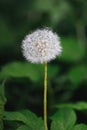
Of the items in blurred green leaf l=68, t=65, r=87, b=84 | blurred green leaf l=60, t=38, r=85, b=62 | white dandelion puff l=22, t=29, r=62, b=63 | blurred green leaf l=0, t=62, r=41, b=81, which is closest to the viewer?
Result: white dandelion puff l=22, t=29, r=62, b=63

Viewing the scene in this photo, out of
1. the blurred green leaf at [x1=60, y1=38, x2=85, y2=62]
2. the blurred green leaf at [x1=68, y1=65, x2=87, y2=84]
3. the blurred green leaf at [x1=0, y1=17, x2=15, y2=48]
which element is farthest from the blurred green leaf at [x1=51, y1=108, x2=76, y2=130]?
the blurred green leaf at [x1=0, y1=17, x2=15, y2=48]

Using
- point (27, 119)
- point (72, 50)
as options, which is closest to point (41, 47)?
point (27, 119)

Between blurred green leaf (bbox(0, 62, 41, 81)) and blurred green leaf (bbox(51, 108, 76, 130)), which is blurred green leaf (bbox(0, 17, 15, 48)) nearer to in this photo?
blurred green leaf (bbox(0, 62, 41, 81))

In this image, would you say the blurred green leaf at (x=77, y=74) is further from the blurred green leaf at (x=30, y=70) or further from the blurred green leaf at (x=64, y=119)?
the blurred green leaf at (x=64, y=119)

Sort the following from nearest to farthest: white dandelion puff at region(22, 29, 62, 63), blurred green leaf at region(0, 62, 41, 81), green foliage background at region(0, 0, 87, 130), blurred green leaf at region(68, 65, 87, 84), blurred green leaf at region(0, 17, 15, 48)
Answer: white dandelion puff at region(22, 29, 62, 63) < green foliage background at region(0, 0, 87, 130) < blurred green leaf at region(0, 62, 41, 81) < blurred green leaf at region(68, 65, 87, 84) < blurred green leaf at region(0, 17, 15, 48)

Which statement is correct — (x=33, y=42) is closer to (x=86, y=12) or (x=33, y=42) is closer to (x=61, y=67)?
(x=61, y=67)
